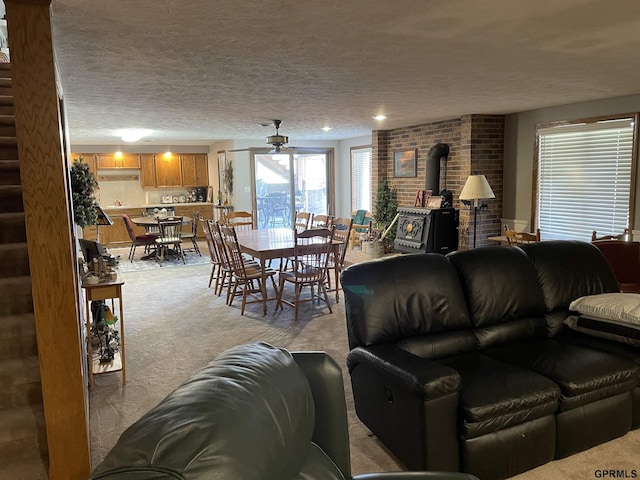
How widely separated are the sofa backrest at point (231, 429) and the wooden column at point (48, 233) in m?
1.19

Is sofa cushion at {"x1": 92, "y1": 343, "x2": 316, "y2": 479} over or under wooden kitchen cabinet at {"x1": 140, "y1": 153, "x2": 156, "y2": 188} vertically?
under

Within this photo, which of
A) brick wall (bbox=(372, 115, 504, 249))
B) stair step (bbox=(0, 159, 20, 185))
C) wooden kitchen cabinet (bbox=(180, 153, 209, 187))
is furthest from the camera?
wooden kitchen cabinet (bbox=(180, 153, 209, 187))

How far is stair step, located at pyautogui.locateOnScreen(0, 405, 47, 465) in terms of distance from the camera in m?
2.38

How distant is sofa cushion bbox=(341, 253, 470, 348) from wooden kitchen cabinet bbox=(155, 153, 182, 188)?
921 cm

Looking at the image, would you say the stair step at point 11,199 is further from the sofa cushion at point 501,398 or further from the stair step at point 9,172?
the sofa cushion at point 501,398

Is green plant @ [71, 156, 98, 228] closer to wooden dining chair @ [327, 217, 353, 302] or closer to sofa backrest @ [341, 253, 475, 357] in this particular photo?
sofa backrest @ [341, 253, 475, 357]

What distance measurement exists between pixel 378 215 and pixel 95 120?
4525 mm

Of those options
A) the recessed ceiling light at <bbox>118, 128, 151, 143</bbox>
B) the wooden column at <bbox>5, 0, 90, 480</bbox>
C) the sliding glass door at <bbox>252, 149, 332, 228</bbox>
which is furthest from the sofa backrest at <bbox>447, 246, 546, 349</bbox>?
the sliding glass door at <bbox>252, 149, 332, 228</bbox>

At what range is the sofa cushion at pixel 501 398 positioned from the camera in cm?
217

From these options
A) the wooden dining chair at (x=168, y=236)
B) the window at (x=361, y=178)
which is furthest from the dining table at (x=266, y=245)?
the window at (x=361, y=178)

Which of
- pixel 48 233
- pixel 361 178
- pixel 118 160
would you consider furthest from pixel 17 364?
pixel 118 160

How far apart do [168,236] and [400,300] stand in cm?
684

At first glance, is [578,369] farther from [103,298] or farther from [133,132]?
[133,132]

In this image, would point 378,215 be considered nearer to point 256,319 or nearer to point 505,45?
point 256,319
